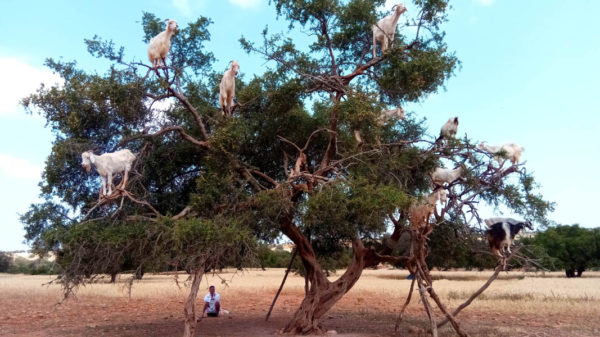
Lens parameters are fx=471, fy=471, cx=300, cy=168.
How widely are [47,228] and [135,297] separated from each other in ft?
53.1

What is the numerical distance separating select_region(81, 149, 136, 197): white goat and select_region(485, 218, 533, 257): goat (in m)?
7.74

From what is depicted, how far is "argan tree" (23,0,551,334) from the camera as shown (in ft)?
31.0

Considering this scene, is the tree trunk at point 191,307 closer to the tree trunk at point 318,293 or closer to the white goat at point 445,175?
the tree trunk at point 318,293

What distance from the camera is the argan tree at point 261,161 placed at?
9453 mm

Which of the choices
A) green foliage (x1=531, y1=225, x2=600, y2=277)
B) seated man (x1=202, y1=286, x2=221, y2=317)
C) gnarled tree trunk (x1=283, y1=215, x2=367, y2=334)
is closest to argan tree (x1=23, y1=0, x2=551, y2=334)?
gnarled tree trunk (x1=283, y1=215, x2=367, y2=334)

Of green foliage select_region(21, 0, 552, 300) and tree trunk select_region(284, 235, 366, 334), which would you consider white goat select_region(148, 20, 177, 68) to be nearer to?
green foliage select_region(21, 0, 552, 300)

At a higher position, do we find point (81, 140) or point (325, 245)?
point (81, 140)

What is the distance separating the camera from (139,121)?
11062 millimetres

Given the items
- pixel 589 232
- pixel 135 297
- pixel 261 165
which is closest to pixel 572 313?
pixel 261 165

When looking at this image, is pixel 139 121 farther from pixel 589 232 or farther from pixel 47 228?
pixel 589 232

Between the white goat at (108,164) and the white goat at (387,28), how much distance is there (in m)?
5.93

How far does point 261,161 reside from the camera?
13.2 meters

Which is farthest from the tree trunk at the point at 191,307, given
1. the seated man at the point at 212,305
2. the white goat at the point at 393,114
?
the seated man at the point at 212,305

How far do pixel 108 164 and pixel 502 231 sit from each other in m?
8.18
